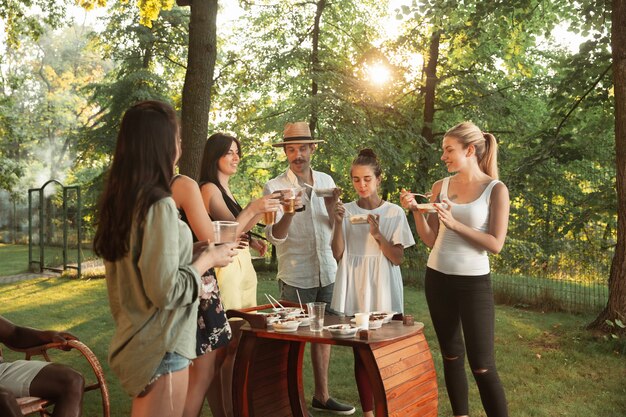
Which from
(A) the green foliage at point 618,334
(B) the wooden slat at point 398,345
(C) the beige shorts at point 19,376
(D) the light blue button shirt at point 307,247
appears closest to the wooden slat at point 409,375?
(B) the wooden slat at point 398,345

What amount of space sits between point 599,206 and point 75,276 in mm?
10525

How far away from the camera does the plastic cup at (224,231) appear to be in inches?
115

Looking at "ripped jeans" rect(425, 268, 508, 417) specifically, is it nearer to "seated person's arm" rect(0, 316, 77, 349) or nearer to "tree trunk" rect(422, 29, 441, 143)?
"seated person's arm" rect(0, 316, 77, 349)

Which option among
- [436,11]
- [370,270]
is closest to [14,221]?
[436,11]

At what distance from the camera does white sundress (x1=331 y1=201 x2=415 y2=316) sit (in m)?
4.22

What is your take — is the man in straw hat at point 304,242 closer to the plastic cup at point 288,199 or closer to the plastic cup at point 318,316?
the plastic cup at point 288,199

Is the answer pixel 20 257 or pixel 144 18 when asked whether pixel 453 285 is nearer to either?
pixel 144 18

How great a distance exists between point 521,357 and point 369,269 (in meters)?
3.60

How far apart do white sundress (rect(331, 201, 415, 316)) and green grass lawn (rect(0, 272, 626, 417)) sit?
1135mm

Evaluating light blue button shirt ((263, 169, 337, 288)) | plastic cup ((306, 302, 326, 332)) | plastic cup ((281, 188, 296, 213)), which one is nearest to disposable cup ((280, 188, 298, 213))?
plastic cup ((281, 188, 296, 213))

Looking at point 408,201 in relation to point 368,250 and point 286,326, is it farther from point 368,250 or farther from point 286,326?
point 286,326

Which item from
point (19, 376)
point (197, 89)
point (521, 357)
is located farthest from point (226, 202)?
point (521, 357)

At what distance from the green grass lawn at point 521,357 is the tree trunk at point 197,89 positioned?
7.74 feet

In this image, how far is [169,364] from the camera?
240 cm
